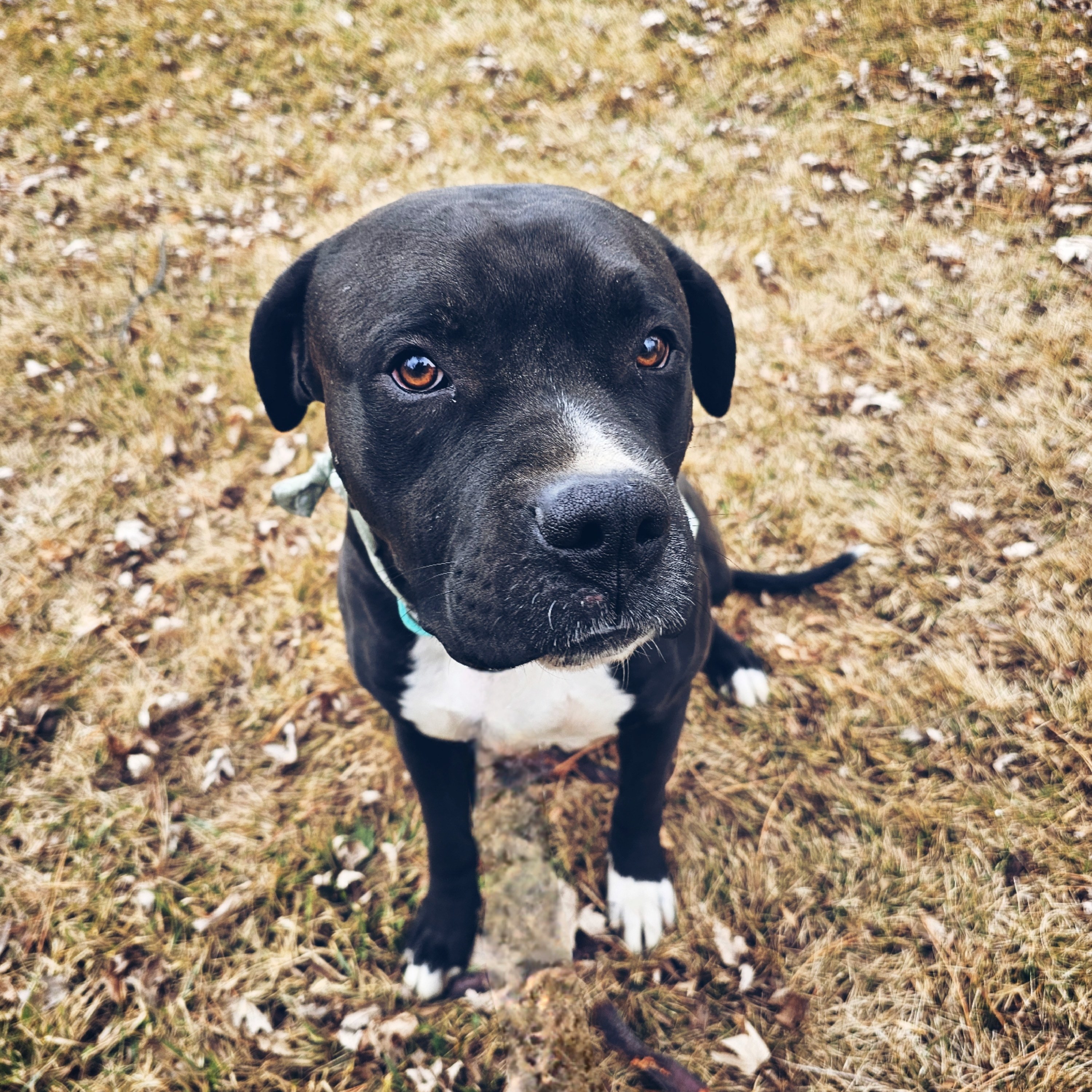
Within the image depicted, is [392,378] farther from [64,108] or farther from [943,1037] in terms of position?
[64,108]

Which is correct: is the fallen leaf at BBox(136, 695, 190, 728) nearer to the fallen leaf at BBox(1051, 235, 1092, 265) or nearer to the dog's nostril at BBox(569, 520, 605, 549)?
the dog's nostril at BBox(569, 520, 605, 549)

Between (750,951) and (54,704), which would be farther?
(54,704)

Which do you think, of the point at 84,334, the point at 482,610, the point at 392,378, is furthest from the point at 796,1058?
the point at 84,334

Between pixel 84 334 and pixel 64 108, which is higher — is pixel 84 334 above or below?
below

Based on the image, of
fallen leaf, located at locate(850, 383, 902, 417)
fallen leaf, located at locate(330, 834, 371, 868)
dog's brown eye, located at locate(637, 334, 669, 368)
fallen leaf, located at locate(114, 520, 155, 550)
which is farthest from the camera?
fallen leaf, located at locate(850, 383, 902, 417)

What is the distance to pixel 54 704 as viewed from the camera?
3.60 m

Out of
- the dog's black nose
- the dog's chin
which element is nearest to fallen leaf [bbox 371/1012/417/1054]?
the dog's chin

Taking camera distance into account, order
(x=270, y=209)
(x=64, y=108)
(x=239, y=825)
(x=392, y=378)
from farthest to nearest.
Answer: (x=64, y=108), (x=270, y=209), (x=239, y=825), (x=392, y=378)

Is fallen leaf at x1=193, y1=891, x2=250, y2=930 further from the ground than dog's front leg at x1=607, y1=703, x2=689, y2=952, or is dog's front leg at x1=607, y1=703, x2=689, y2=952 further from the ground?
dog's front leg at x1=607, y1=703, x2=689, y2=952

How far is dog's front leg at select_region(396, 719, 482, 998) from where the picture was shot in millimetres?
2588

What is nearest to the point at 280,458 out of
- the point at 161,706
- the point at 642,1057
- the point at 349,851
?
the point at 161,706

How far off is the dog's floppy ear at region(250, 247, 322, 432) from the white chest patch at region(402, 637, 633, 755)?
0.91m

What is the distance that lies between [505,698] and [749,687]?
1.42 meters

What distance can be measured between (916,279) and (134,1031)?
219 inches
